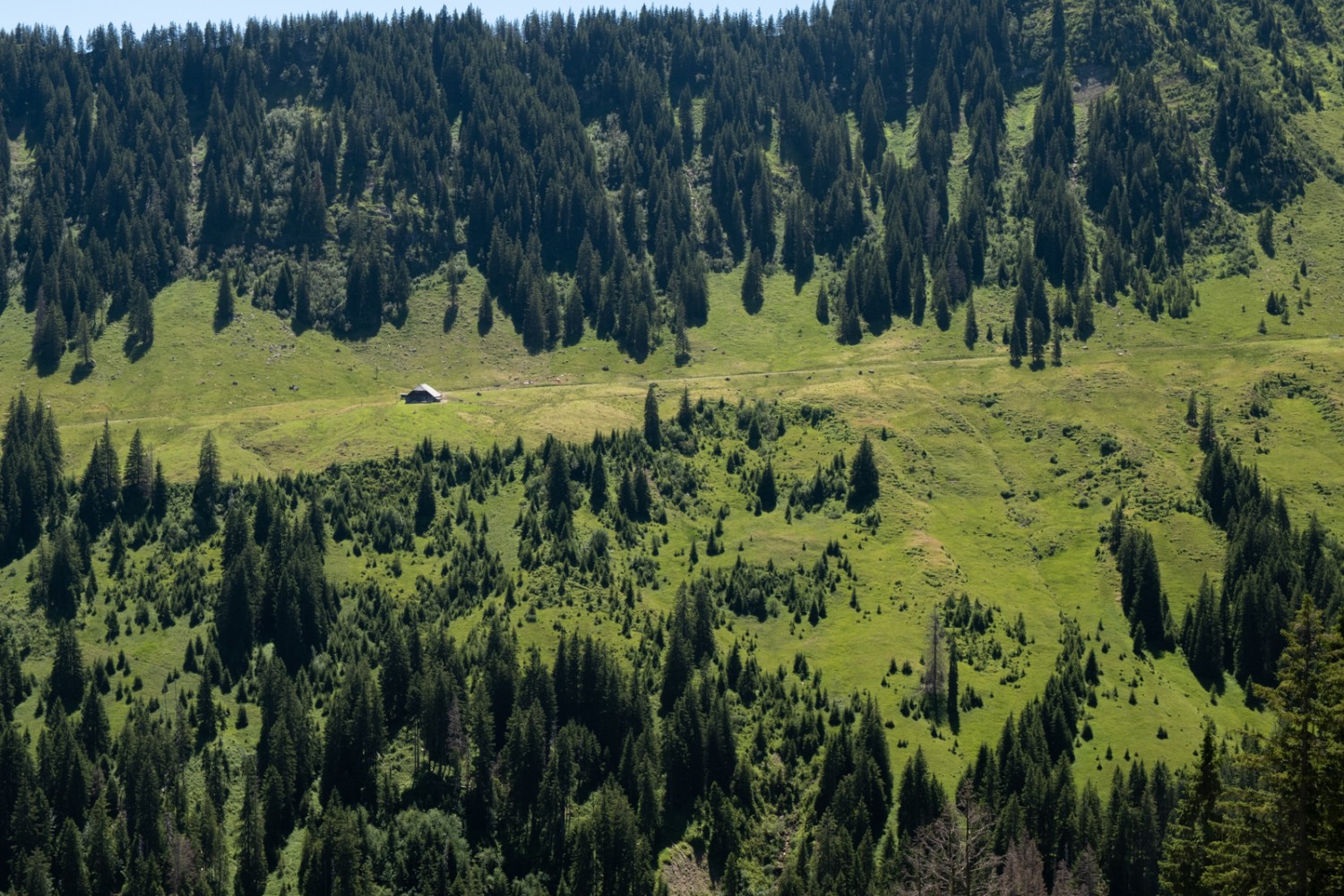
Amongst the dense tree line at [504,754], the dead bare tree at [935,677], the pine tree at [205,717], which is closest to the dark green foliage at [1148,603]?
the dense tree line at [504,754]

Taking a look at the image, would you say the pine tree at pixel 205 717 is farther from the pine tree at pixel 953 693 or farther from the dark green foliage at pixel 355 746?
the pine tree at pixel 953 693

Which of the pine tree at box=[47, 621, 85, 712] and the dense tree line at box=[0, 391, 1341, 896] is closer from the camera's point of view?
the dense tree line at box=[0, 391, 1341, 896]

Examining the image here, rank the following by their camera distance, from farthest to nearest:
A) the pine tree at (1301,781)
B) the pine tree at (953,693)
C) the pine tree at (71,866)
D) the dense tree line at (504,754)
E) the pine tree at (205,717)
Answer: the pine tree at (953,693), the pine tree at (205,717), the dense tree line at (504,754), the pine tree at (71,866), the pine tree at (1301,781)

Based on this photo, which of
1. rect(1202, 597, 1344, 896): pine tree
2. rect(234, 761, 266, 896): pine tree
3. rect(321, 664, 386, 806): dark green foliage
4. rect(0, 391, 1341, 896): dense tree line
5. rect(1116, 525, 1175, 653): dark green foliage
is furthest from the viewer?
rect(1116, 525, 1175, 653): dark green foliage

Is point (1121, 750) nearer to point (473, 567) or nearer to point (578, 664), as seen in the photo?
point (578, 664)

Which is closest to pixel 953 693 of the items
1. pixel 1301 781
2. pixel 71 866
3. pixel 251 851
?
pixel 251 851

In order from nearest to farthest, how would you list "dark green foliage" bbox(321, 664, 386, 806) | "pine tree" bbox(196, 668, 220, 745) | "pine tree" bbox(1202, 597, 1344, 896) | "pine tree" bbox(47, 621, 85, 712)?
"pine tree" bbox(1202, 597, 1344, 896) < "dark green foliage" bbox(321, 664, 386, 806) < "pine tree" bbox(196, 668, 220, 745) < "pine tree" bbox(47, 621, 85, 712)

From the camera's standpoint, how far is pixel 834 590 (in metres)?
199

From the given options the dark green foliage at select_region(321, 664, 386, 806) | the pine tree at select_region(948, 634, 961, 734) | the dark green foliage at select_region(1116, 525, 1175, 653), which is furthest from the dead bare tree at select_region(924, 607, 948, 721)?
the dark green foliage at select_region(321, 664, 386, 806)

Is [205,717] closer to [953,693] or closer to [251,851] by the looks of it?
[251,851]

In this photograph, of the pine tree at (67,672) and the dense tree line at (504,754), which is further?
the pine tree at (67,672)

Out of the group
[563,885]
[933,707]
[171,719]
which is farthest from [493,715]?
[933,707]

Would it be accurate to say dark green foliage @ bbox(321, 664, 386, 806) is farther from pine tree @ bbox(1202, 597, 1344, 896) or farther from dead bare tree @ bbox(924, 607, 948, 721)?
pine tree @ bbox(1202, 597, 1344, 896)

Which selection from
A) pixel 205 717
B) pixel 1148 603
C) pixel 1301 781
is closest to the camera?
pixel 1301 781
